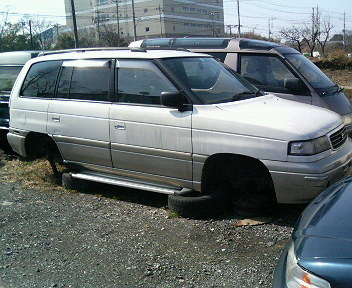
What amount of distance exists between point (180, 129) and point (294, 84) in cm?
286

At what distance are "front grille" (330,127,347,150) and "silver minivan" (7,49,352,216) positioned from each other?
14 mm

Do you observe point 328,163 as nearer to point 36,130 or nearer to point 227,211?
point 227,211

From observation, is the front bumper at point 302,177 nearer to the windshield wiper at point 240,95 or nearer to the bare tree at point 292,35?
the windshield wiper at point 240,95

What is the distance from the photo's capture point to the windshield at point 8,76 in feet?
27.6

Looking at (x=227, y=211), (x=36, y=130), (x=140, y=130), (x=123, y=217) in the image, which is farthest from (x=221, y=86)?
(x=36, y=130)

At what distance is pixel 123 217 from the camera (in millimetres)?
5078

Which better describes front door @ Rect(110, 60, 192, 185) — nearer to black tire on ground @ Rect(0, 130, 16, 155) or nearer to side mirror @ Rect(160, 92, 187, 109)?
side mirror @ Rect(160, 92, 187, 109)

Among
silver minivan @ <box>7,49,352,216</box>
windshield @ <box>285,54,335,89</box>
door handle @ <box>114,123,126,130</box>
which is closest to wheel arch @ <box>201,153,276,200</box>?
silver minivan @ <box>7,49,352,216</box>

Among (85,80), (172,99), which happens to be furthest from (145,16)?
(172,99)

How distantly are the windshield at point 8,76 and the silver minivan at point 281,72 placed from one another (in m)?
3.61

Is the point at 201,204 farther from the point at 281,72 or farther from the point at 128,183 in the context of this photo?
the point at 281,72

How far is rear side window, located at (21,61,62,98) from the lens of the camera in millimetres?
6168

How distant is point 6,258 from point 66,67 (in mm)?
2841

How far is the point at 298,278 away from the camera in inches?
96.2
